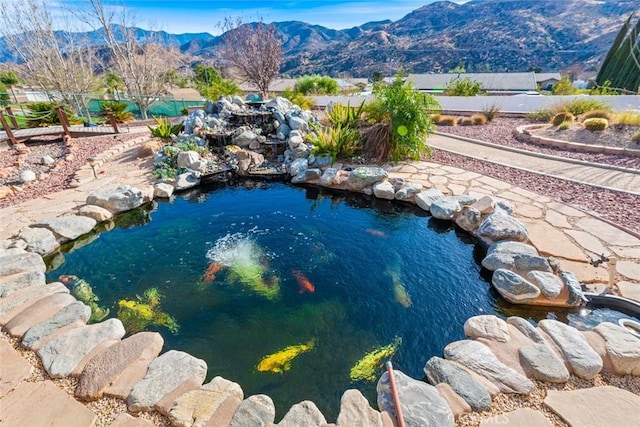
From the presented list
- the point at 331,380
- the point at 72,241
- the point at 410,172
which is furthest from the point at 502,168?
the point at 72,241

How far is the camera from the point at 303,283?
2865 mm

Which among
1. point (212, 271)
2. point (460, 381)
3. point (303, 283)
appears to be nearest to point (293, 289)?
point (303, 283)

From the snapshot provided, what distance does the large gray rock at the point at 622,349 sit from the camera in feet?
5.73

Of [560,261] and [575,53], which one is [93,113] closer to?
[560,261]

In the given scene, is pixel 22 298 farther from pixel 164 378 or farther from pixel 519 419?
pixel 519 419

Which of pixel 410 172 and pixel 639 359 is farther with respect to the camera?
pixel 410 172

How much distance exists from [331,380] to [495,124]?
8782mm

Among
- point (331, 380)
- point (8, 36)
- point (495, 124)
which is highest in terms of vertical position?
point (8, 36)

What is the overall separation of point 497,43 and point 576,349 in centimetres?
6306

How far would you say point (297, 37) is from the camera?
104188 mm

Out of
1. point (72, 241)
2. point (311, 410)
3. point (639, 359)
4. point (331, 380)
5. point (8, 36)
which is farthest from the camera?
point (8, 36)

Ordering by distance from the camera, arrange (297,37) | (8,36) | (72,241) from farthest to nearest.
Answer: (297,37) < (8,36) < (72,241)

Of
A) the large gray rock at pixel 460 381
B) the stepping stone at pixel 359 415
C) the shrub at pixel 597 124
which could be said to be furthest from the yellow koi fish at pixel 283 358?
the shrub at pixel 597 124

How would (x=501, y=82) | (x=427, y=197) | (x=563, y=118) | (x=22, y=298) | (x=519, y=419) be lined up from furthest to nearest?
(x=501, y=82), (x=563, y=118), (x=427, y=197), (x=22, y=298), (x=519, y=419)
